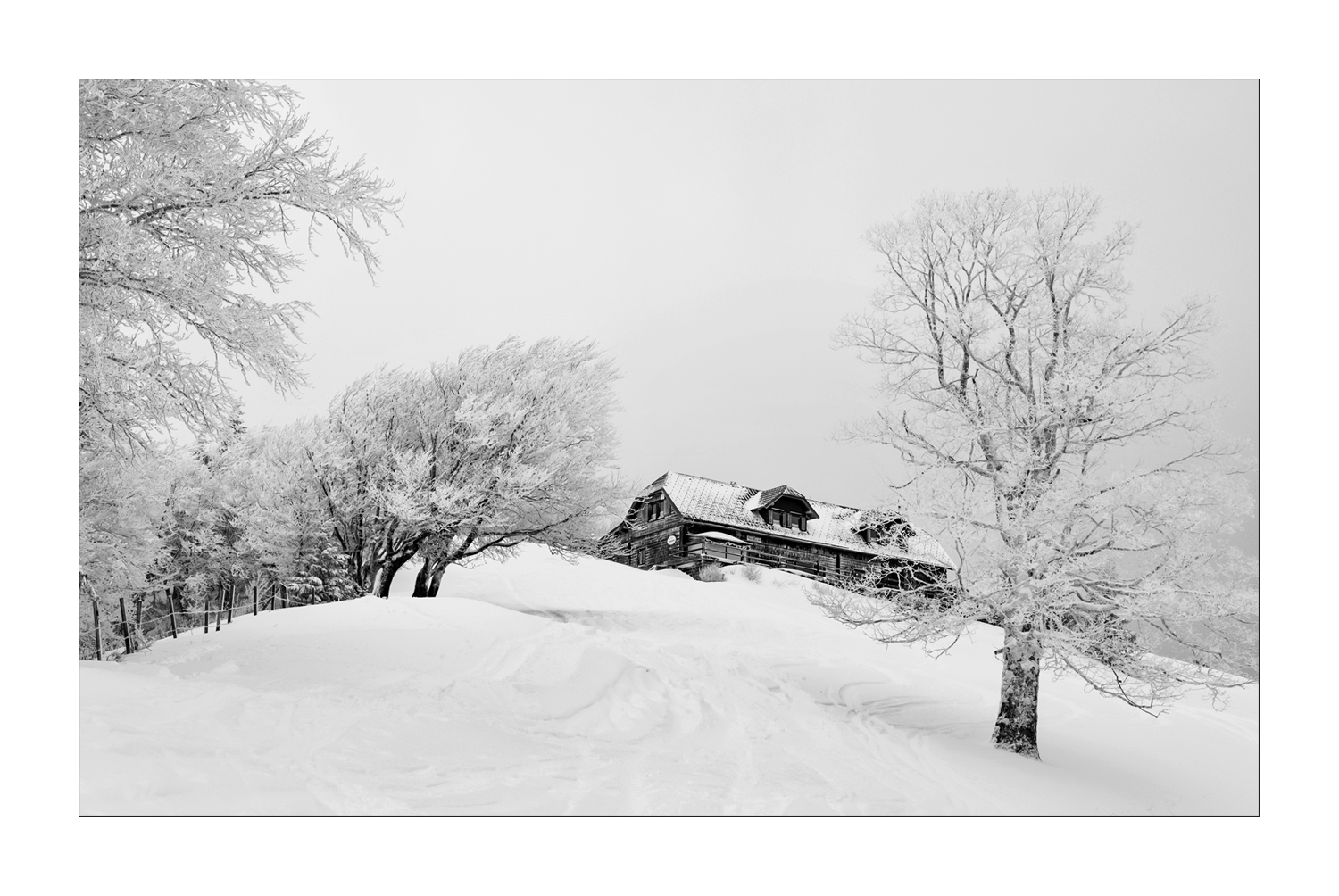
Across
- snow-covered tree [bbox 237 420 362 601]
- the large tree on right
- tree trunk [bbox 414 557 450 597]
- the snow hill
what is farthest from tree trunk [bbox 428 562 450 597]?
the large tree on right

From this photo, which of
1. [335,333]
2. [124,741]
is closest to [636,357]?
[335,333]

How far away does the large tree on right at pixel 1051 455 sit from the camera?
627 cm

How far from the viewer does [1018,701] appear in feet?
22.9

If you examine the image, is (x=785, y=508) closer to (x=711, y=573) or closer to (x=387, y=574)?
(x=711, y=573)

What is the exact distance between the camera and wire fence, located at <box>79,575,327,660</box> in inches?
275

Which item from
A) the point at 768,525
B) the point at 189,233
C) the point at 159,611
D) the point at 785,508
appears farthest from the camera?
the point at 159,611

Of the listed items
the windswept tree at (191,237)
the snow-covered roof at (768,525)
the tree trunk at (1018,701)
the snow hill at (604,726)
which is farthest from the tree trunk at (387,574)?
the tree trunk at (1018,701)

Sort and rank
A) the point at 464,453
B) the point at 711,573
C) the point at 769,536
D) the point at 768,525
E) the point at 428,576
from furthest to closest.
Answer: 1. the point at 428,576
2. the point at 464,453
3. the point at 711,573
4. the point at 769,536
5. the point at 768,525

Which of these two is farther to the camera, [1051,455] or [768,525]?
[768,525]

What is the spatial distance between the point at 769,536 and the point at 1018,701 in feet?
10.9

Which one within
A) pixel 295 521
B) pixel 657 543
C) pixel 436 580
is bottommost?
pixel 436 580

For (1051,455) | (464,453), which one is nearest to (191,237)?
(464,453)

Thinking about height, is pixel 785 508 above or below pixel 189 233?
below

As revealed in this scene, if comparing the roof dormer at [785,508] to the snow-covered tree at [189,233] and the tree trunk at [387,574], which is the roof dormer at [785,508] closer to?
the snow-covered tree at [189,233]
